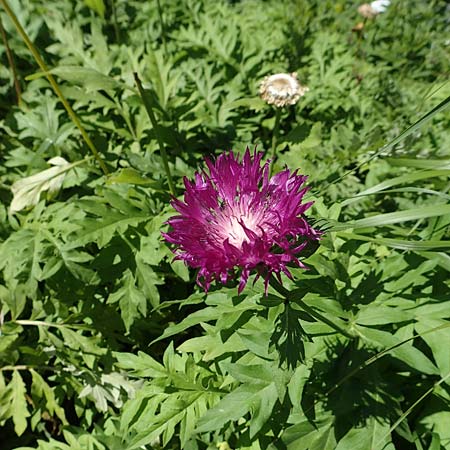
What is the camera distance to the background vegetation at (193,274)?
4.84 ft

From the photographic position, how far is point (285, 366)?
4.29 feet

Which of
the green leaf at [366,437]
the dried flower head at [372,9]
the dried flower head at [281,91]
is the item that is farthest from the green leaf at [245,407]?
the dried flower head at [372,9]

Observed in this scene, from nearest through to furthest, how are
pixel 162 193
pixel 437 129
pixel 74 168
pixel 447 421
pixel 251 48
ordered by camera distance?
1. pixel 447 421
2. pixel 162 193
3. pixel 74 168
4. pixel 437 129
5. pixel 251 48

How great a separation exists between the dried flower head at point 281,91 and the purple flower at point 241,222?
1155mm

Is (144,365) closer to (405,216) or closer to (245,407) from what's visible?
(245,407)

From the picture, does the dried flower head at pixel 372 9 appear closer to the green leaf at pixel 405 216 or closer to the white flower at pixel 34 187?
the white flower at pixel 34 187

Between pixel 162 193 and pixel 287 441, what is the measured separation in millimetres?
1192

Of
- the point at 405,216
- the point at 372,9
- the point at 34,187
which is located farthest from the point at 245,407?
the point at 372,9

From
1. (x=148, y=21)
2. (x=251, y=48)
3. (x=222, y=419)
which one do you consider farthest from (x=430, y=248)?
(x=148, y=21)

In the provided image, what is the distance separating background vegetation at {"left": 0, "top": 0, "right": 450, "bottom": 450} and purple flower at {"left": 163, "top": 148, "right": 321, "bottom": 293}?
0.52 feet

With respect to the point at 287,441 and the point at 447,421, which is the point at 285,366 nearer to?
the point at 287,441

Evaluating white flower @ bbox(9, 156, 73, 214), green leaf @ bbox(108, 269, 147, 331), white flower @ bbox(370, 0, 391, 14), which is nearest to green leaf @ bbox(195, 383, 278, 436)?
green leaf @ bbox(108, 269, 147, 331)

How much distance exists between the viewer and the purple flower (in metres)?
1.18

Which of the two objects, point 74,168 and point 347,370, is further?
point 74,168
